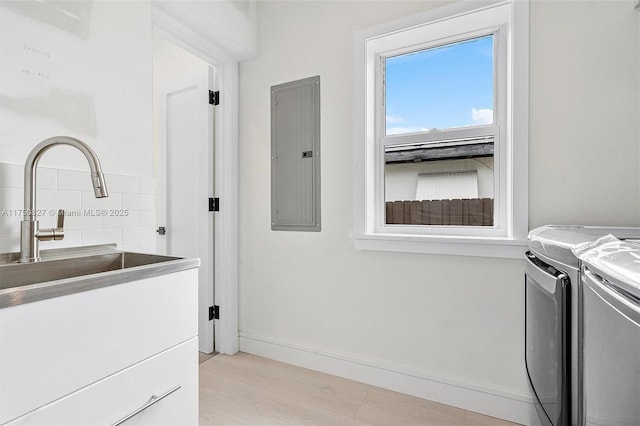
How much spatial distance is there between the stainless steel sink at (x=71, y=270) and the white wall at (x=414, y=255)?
3.57ft

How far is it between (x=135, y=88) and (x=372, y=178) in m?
1.41

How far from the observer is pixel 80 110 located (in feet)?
4.65

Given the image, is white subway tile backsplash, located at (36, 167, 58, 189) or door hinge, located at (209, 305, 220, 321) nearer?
white subway tile backsplash, located at (36, 167, 58, 189)

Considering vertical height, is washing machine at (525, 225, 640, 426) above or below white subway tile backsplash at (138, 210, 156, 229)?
below

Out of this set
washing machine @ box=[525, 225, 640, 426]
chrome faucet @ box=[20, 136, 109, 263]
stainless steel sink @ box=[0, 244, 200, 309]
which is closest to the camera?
stainless steel sink @ box=[0, 244, 200, 309]

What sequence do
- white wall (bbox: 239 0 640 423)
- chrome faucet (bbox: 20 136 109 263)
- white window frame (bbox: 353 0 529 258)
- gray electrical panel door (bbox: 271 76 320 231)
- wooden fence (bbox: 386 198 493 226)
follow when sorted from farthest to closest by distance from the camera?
gray electrical panel door (bbox: 271 76 320 231) < wooden fence (bbox: 386 198 493 226) < white window frame (bbox: 353 0 529 258) < white wall (bbox: 239 0 640 423) < chrome faucet (bbox: 20 136 109 263)

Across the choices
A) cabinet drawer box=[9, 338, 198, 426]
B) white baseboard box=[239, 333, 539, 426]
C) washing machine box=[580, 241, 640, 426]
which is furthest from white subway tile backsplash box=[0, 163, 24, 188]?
washing machine box=[580, 241, 640, 426]

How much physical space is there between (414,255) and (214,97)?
72.2 inches

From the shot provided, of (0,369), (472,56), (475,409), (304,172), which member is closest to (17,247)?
(0,369)

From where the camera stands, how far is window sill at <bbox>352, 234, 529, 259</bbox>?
164 centimetres

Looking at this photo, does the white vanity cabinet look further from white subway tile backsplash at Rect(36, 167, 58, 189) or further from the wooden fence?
the wooden fence

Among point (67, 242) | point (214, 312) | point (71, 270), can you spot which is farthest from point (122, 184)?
point (214, 312)

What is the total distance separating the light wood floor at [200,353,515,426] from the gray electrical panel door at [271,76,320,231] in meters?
0.97

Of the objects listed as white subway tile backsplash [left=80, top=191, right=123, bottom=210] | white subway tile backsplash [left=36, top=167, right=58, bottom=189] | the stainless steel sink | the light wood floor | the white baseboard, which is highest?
white subway tile backsplash [left=36, top=167, right=58, bottom=189]
